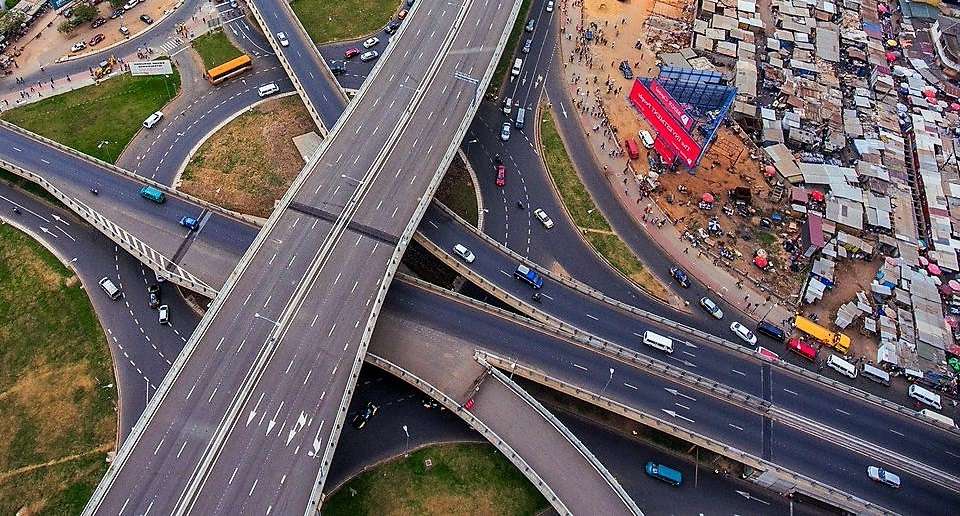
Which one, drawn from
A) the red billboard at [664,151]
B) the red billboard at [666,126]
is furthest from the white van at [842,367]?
the red billboard at [664,151]

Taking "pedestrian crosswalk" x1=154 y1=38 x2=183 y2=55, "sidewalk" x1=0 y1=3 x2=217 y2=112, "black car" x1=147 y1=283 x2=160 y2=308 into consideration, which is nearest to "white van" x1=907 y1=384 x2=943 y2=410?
"black car" x1=147 y1=283 x2=160 y2=308

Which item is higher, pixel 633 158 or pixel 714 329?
pixel 633 158

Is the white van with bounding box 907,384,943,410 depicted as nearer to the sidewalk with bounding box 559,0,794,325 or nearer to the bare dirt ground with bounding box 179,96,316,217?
the sidewalk with bounding box 559,0,794,325

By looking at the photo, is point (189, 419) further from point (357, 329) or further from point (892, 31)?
point (892, 31)

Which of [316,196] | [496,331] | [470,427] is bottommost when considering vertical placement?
[470,427]

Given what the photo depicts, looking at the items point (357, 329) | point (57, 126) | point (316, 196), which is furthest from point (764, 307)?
point (57, 126)

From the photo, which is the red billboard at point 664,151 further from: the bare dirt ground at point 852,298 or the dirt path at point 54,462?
the dirt path at point 54,462
